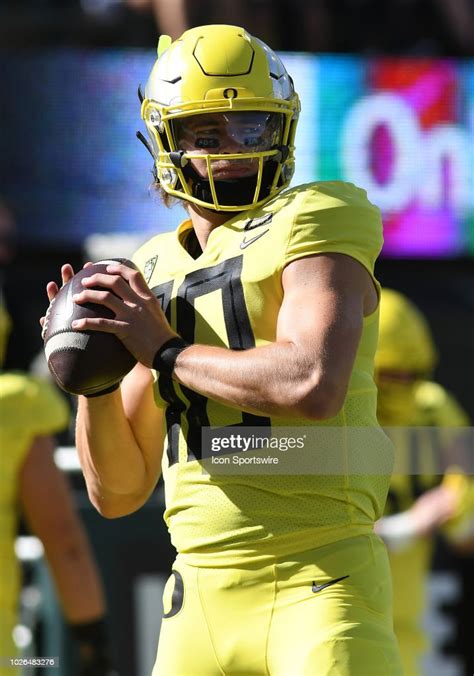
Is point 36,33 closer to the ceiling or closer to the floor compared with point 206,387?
closer to the floor

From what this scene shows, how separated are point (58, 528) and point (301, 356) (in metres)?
1.72

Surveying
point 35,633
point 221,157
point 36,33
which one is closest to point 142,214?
point 36,33

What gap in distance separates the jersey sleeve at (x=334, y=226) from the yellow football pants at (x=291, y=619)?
51 centimetres

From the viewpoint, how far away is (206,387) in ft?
7.41

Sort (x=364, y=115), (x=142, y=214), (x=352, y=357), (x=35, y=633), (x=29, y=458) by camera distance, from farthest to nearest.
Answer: (x=364, y=115) → (x=142, y=214) → (x=35, y=633) → (x=29, y=458) → (x=352, y=357)

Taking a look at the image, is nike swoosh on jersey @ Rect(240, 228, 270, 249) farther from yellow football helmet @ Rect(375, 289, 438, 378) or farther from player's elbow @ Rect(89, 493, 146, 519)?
yellow football helmet @ Rect(375, 289, 438, 378)

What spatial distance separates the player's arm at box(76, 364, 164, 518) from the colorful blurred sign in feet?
12.2

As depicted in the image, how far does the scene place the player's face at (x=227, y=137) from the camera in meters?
2.49

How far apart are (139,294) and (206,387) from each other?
22 centimetres

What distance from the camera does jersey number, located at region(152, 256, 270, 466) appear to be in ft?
7.72

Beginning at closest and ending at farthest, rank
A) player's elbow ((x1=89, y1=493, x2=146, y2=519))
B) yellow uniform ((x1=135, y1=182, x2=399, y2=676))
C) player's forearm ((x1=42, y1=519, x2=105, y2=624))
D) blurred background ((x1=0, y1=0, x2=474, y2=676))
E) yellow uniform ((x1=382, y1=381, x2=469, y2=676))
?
1. yellow uniform ((x1=135, y1=182, x2=399, y2=676))
2. player's elbow ((x1=89, y1=493, x2=146, y2=519))
3. player's forearm ((x1=42, y1=519, x2=105, y2=624))
4. yellow uniform ((x1=382, y1=381, x2=469, y2=676))
5. blurred background ((x1=0, y1=0, x2=474, y2=676))

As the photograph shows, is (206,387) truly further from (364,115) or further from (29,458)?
(364,115)

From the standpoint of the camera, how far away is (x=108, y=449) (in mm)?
2568

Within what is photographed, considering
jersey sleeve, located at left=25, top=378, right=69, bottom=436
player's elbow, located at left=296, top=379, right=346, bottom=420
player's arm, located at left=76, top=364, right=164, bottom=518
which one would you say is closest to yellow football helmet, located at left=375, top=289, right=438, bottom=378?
jersey sleeve, located at left=25, top=378, right=69, bottom=436
